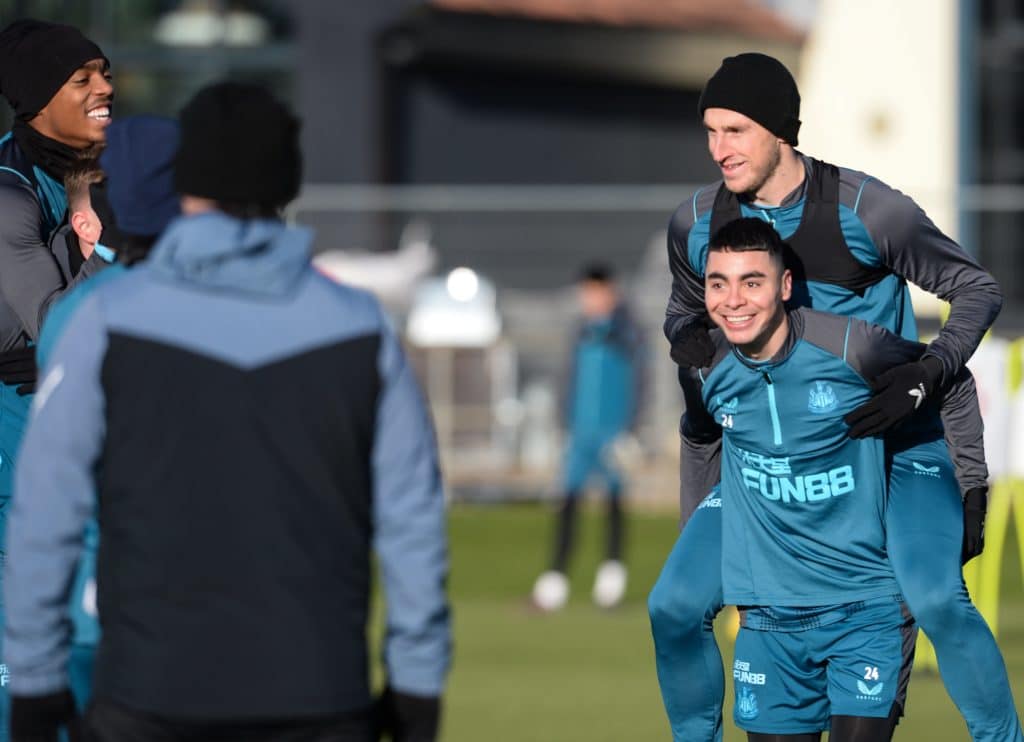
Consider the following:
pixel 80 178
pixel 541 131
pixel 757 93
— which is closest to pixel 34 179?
pixel 80 178

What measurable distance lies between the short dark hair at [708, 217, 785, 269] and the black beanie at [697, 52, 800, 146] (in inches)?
11.5

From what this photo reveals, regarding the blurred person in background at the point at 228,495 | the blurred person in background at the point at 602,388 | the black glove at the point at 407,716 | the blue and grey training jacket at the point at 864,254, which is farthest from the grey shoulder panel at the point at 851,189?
the blurred person in background at the point at 602,388

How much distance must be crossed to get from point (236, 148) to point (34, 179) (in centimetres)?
159

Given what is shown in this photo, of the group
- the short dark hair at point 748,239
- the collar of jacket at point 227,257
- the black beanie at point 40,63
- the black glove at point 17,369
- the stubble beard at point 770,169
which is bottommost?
the black glove at point 17,369

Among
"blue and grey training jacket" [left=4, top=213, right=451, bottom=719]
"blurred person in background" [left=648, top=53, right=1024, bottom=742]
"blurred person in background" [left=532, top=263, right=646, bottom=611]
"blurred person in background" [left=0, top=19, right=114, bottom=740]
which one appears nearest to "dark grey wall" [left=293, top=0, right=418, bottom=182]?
"blurred person in background" [left=532, top=263, right=646, bottom=611]

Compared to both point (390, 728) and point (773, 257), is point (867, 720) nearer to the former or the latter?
point (773, 257)

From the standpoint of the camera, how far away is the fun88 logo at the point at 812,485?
18.1 ft

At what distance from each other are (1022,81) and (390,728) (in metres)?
20.4

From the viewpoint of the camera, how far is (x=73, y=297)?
4.07 meters

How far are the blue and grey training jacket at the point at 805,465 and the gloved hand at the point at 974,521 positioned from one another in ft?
1.04

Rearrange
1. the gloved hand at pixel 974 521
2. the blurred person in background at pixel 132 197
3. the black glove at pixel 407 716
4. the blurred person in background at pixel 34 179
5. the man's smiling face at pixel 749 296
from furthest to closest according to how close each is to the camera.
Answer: the gloved hand at pixel 974 521 → the man's smiling face at pixel 749 296 → the blurred person in background at pixel 34 179 → the blurred person in background at pixel 132 197 → the black glove at pixel 407 716

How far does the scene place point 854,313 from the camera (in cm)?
566

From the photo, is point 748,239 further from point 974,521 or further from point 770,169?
point 974,521

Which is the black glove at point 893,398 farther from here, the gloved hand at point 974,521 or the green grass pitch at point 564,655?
the green grass pitch at point 564,655
